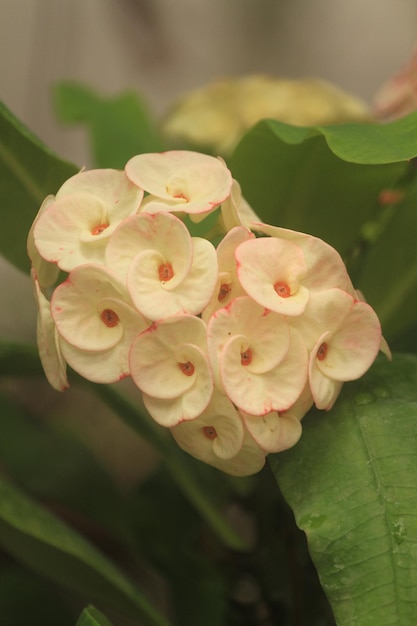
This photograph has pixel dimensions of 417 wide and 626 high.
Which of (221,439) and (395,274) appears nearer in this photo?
(221,439)

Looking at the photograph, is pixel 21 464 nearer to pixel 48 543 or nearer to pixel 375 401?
pixel 48 543

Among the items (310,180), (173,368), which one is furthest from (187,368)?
(310,180)

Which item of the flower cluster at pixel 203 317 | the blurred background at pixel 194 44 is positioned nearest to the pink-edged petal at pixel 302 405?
the flower cluster at pixel 203 317

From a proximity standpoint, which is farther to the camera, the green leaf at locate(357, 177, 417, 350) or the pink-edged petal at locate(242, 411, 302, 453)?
the green leaf at locate(357, 177, 417, 350)

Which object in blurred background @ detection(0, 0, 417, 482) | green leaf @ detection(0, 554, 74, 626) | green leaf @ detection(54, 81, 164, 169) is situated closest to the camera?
green leaf @ detection(0, 554, 74, 626)

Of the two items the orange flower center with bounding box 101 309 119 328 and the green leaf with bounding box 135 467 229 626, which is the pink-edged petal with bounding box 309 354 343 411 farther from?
the green leaf with bounding box 135 467 229 626

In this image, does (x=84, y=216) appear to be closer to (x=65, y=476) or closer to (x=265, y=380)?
(x=265, y=380)

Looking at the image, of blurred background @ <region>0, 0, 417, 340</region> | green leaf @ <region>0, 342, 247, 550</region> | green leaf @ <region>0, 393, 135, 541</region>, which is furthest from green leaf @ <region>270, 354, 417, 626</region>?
blurred background @ <region>0, 0, 417, 340</region>
